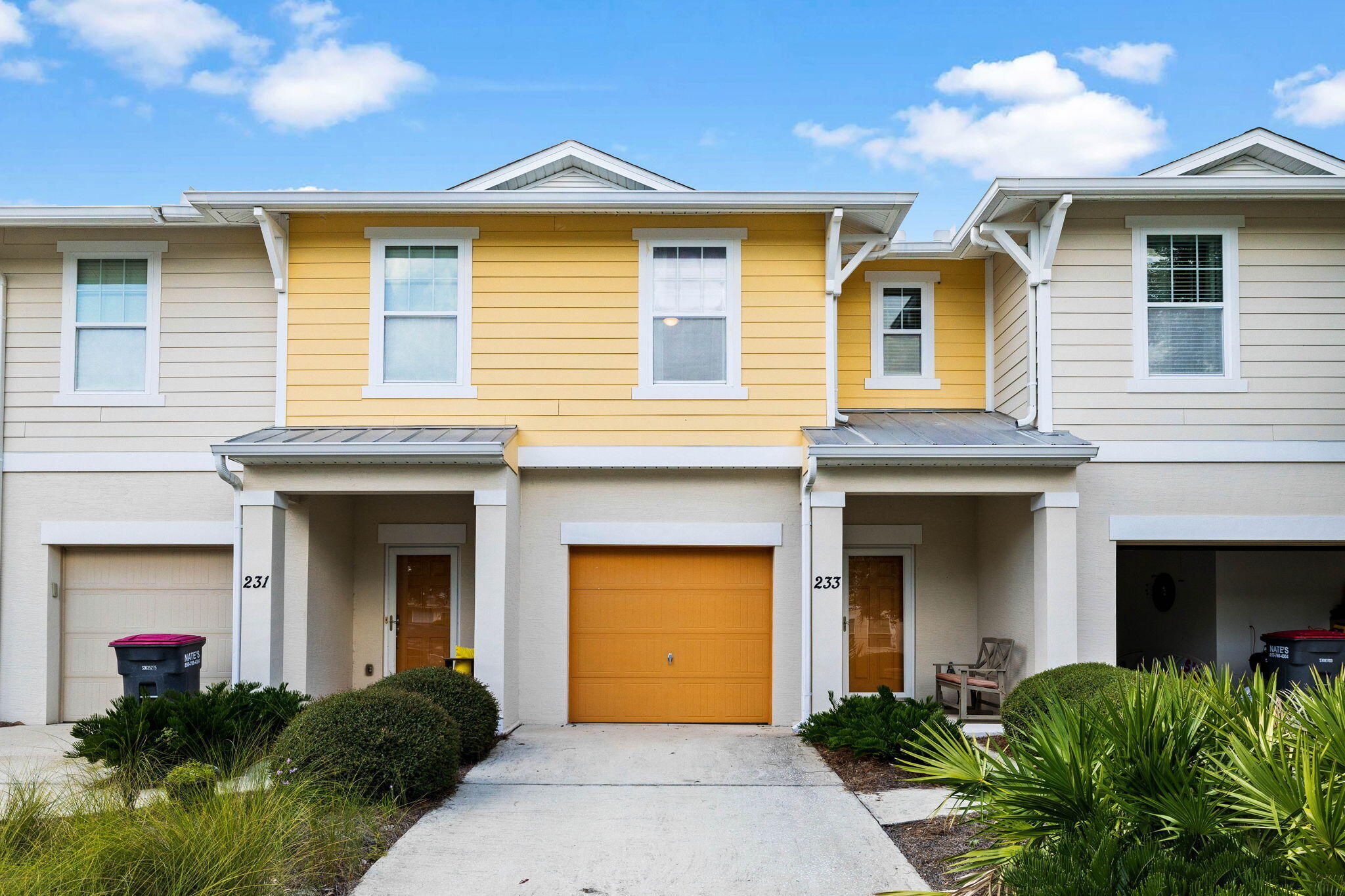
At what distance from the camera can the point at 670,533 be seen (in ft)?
36.8

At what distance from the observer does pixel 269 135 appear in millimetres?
19656

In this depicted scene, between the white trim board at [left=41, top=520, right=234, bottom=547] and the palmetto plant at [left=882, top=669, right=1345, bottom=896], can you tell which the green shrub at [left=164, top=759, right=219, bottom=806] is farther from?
the white trim board at [left=41, top=520, right=234, bottom=547]

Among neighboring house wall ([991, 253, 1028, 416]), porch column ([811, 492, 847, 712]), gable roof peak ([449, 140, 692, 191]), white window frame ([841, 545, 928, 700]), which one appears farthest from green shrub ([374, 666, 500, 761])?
neighboring house wall ([991, 253, 1028, 416])

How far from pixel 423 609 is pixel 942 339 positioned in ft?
23.7

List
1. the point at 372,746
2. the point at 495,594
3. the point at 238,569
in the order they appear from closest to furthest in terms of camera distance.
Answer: the point at 372,746, the point at 495,594, the point at 238,569

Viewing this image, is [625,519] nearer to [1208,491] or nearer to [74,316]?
[1208,491]

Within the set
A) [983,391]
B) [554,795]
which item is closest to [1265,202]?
[983,391]

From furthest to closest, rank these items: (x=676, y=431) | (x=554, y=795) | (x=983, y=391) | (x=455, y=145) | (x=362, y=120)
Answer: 1. (x=362, y=120)
2. (x=455, y=145)
3. (x=983, y=391)
4. (x=676, y=431)
5. (x=554, y=795)

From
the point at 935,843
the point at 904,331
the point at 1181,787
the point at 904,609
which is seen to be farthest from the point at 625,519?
the point at 1181,787

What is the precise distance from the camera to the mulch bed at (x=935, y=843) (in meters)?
5.86

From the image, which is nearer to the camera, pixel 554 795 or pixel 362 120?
pixel 554 795

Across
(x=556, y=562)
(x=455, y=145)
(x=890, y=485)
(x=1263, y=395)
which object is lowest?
(x=556, y=562)

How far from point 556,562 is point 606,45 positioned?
38.1ft

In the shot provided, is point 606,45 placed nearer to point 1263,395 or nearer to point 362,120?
point 362,120
